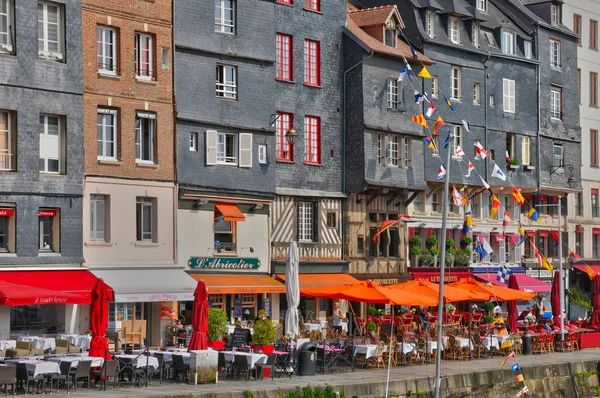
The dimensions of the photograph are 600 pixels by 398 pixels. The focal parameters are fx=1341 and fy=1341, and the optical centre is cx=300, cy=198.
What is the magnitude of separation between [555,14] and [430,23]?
12.1m

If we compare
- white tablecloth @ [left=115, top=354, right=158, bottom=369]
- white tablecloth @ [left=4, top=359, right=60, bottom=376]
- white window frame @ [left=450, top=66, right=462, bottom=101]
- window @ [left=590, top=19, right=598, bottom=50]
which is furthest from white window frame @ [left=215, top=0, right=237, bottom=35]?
window @ [left=590, top=19, right=598, bottom=50]

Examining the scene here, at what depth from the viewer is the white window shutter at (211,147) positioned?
152ft

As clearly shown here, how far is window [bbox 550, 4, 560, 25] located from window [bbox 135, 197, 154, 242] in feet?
98.1

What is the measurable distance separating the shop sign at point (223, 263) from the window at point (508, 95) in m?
19.4

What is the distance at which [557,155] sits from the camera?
6619 cm

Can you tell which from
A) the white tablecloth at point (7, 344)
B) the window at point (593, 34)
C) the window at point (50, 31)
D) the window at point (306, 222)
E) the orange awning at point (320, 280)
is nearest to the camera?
the white tablecloth at point (7, 344)

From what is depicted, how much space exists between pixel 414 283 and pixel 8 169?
1335cm

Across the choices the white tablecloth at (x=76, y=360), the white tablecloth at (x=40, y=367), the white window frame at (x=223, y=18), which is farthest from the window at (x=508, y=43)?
the white tablecloth at (x=40, y=367)

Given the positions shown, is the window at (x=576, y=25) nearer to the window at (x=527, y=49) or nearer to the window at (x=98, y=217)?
the window at (x=527, y=49)

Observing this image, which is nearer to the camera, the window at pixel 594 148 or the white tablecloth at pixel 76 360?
the white tablecloth at pixel 76 360

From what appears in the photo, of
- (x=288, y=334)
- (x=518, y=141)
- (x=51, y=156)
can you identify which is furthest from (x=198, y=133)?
(x=518, y=141)

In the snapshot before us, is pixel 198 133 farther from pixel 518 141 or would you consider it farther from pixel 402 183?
pixel 518 141

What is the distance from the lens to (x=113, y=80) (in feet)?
141

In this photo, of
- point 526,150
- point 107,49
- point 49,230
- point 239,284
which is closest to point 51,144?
point 49,230
